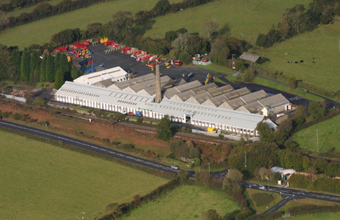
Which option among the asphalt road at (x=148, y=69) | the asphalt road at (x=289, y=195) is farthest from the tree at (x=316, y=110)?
the asphalt road at (x=289, y=195)

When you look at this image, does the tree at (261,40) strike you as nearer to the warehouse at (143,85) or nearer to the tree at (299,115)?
the warehouse at (143,85)

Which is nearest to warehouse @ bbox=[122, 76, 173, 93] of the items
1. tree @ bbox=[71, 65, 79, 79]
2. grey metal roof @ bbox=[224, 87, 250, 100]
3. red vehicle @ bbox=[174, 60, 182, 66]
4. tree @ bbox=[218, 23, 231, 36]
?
red vehicle @ bbox=[174, 60, 182, 66]

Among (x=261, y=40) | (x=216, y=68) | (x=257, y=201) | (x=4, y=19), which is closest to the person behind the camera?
(x=257, y=201)

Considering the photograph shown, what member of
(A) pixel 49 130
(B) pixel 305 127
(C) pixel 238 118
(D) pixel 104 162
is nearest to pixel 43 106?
Result: (A) pixel 49 130

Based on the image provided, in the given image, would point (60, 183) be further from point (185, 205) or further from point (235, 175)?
point (235, 175)

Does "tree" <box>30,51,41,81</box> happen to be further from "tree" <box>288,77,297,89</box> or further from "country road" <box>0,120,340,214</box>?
"tree" <box>288,77,297,89</box>

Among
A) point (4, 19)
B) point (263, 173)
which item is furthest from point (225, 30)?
point (263, 173)

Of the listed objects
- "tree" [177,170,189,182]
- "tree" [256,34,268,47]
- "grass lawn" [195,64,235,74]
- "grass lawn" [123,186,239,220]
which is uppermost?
"tree" [256,34,268,47]
